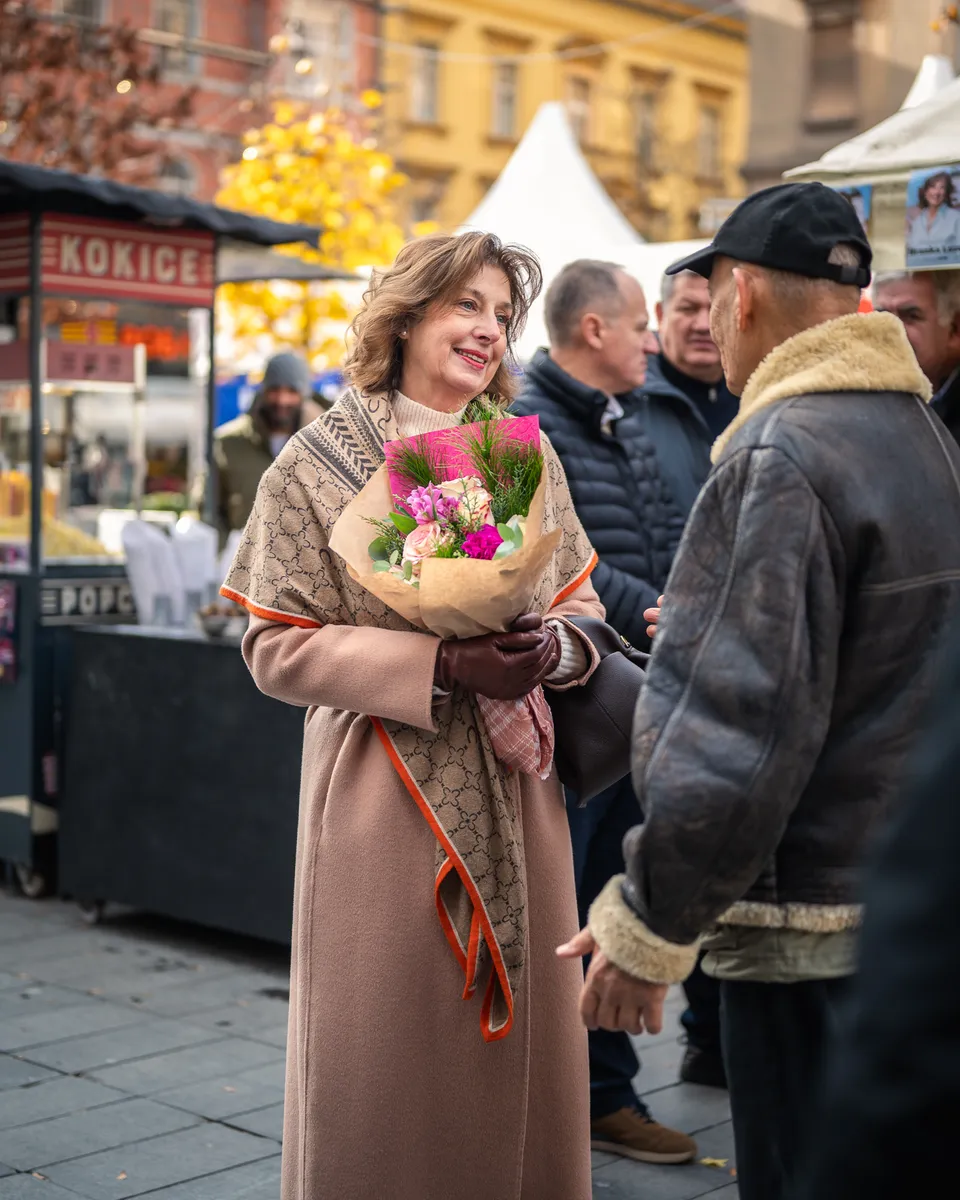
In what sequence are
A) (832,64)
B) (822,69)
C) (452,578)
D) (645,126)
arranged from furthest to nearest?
1. (645,126)
2. (822,69)
3. (832,64)
4. (452,578)

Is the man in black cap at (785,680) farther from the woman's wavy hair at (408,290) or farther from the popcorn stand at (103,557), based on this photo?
the popcorn stand at (103,557)

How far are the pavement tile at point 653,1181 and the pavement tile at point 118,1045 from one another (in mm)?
1521

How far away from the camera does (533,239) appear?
12.0 meters

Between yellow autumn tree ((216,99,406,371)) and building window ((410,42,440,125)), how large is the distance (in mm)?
20647

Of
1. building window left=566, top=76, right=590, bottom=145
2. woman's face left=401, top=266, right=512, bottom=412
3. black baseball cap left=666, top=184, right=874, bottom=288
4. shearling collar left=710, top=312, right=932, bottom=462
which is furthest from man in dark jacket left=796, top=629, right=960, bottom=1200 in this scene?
building window left=566, top=76, right=590, bottom=145

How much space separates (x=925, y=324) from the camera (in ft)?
13.5

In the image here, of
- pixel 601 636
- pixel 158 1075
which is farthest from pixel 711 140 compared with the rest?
pixel 601 636

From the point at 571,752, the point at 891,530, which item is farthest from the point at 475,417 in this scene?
the point at 891,530

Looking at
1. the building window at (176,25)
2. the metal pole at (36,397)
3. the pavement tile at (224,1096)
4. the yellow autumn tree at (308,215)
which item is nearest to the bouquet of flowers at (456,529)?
the pavement tile at (224,1096)

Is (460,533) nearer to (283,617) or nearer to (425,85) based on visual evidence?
(283,617)

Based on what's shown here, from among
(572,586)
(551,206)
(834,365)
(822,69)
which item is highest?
(822,69)

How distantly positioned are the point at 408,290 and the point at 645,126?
42.1m

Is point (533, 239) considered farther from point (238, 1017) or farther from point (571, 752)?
point (571, 752)

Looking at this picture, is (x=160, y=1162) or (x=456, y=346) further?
(x=160, y=1162)
